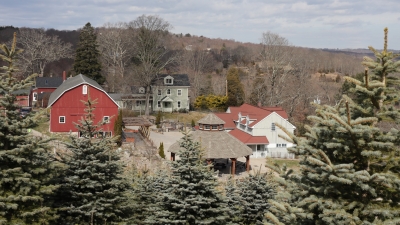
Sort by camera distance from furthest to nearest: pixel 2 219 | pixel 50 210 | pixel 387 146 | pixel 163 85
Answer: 1. pixel 163 85
2. pixel 50 210
3. pixel 2 219
4. pixel 387 146

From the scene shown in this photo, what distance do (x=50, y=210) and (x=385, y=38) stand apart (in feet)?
33.1

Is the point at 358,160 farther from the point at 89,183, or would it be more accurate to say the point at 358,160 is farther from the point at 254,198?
the point at 89,183

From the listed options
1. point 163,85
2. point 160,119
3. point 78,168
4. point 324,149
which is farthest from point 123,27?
point 324,149

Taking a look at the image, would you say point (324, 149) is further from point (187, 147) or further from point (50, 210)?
point (50, 210)

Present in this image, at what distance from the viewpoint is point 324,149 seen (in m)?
7.60

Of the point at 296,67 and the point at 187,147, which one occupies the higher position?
the point at 296,67

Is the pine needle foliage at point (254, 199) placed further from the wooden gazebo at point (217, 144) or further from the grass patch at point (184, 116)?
the grass patch at point (184, 116)

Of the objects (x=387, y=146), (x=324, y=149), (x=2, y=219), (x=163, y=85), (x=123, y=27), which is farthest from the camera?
(x=123, y=27)

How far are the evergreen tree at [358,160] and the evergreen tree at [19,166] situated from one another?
736 cm

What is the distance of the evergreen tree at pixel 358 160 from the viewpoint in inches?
267

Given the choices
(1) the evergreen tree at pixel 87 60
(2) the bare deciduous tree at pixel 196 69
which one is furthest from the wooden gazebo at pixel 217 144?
(2) the bare deciduous tree at pixel 196 69

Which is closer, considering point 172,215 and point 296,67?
point 172,215

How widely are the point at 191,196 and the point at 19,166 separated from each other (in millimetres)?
5123

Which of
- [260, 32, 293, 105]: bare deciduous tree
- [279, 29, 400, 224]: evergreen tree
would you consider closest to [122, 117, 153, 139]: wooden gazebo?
[260, 32, 293, 105]: bare deciduous tree
